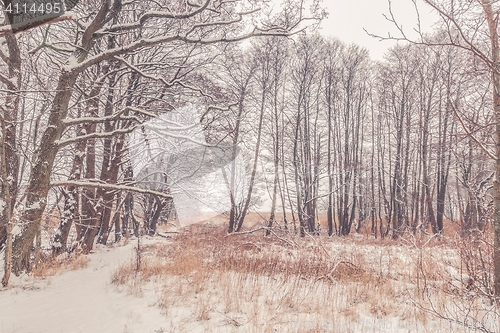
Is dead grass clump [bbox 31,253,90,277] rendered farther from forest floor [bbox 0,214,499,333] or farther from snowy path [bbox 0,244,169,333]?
snowy path [bbox 0,244,169,333]

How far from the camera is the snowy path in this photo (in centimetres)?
310

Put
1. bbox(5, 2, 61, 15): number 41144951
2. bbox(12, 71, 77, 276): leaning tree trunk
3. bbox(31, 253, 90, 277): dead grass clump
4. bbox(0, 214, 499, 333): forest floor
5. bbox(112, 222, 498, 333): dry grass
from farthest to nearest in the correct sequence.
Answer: bbox(31, 253, 90, 277): dead grass clump
bbox(5, 2, 61, 15): number 41144951
bbox(12, 71, 77, 276): leaning tree trunk
bbox(112, 222, 498, 333): dry grass
bbox(0, 214, 499, 333): forest floor

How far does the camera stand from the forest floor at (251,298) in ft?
10.0

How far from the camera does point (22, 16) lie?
4.97m

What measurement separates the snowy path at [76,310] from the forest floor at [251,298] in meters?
0.01

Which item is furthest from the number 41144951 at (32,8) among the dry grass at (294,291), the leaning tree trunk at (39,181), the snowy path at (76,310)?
the dry grass at (294,291)

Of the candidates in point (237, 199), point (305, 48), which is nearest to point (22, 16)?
point (237, 199)

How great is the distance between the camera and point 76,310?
11.9ft

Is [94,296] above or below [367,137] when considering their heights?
below

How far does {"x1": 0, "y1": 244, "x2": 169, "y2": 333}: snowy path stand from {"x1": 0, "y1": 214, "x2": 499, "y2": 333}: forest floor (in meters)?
0.01

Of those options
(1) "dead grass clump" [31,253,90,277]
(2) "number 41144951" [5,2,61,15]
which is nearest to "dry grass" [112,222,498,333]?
(1) "dead grass clump" [31,253,90,277]

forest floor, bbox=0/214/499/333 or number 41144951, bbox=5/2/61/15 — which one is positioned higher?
number 41144951, bbox=5/2/61/15

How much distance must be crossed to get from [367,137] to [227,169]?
11.2 meters

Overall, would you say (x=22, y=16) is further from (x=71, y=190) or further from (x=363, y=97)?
(x=363, y=97)
